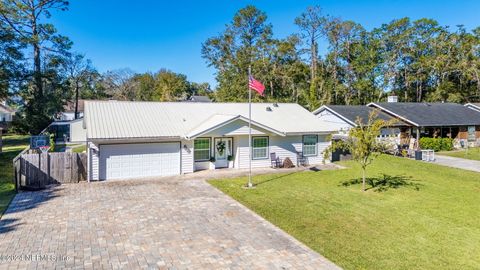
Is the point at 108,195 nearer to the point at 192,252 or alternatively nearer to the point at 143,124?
the point at 143,124

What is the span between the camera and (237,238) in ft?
29.0

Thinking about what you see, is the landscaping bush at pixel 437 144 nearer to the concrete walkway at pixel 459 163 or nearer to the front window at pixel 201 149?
the concrete walkway at pixel 459 163

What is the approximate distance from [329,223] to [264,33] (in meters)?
41.6

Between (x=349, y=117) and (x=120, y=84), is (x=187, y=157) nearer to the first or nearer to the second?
(x=349, y=117)

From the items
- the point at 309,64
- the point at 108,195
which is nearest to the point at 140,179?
the point at 108,195

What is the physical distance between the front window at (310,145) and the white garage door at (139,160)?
28.1ft

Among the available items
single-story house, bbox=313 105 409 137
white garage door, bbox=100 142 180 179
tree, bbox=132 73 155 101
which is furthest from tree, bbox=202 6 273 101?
white garage door, bbox=100 142 180 179

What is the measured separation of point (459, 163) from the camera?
21875mm

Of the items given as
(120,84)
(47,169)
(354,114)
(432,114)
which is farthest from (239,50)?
(47,169)

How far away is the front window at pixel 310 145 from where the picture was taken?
20.9m

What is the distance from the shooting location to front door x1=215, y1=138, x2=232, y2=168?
18672 millimetres

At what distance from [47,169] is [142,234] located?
8.44m

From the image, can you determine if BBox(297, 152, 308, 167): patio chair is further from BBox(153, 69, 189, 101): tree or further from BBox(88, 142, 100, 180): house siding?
BBox(153, 69, 189, 101): tree

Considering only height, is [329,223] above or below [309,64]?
below
